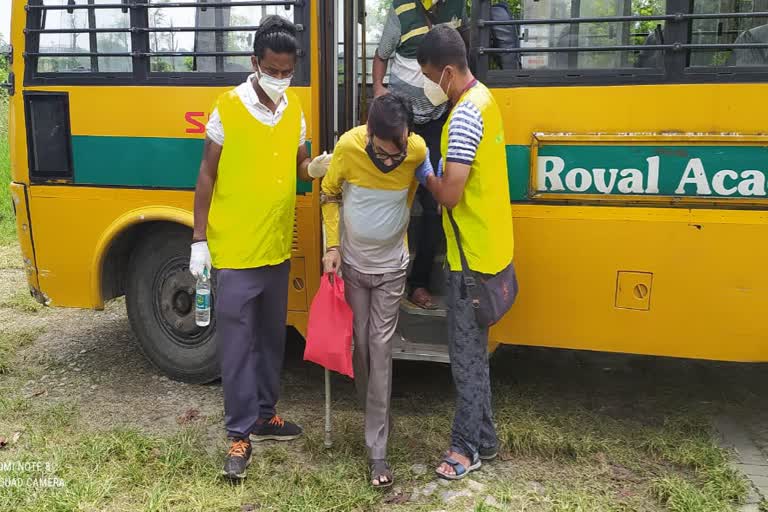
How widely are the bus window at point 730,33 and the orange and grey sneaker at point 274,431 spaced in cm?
264

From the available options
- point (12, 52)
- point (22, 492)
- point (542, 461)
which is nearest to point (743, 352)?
point (542, 461)

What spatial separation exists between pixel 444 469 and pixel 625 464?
35.1 inches

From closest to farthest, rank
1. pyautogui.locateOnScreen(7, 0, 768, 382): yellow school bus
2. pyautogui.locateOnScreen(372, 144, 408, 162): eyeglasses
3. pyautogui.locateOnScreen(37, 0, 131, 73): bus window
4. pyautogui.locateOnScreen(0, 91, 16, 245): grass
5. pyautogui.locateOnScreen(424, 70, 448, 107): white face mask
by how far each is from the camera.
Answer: pyautogui.locateOnScreen(372, 144, 408, 162): eyeglasses
pyautogui.locateOnScreen(424, 70, 448, 107): white face mask
pyautogui.locateOnScreen(7, 0, 768, 382): yellow school bus
pyautogui.locateOnScreen(37, 0, 131, 73): bus window
pyautogui.locateOnScreen(0, 91, 16, 245): grass

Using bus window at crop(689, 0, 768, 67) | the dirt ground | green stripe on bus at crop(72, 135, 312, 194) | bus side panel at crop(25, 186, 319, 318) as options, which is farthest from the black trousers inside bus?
bus window at crop(689, 0, 768, 67)

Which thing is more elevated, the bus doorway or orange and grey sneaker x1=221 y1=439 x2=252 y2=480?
the bus doorway

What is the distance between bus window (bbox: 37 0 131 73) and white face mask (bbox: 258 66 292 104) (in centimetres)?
127

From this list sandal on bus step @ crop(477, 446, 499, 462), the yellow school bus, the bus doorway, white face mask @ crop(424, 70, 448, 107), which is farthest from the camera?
the bus doorway

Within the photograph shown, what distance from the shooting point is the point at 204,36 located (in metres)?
4.03

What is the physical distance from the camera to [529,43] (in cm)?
360

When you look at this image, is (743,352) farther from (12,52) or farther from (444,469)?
(12,52)

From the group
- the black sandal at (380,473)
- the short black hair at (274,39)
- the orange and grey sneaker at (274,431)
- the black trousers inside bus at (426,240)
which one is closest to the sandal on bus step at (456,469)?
the black sandal at (380,473)

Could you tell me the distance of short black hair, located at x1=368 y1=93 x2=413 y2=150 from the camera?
9.71 feet

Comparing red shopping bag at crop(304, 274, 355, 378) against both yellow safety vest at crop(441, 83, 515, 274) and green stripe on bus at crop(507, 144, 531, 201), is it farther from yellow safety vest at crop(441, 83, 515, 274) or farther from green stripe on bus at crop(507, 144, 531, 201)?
green stripe on bus at crop(507, 144, 531, 201)

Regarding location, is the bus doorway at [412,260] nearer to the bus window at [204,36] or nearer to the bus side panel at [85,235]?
the bus window at [204,36]
